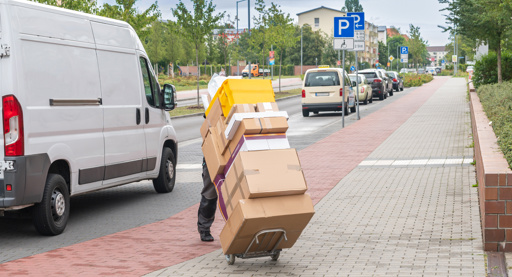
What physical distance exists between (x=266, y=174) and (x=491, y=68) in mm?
25873

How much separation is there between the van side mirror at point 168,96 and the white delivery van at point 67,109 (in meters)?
0.02

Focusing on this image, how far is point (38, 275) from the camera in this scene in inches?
254

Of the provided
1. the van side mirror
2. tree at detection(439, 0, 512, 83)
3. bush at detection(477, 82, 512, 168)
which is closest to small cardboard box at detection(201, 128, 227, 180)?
bush at detection(477, 82, 512, 168)

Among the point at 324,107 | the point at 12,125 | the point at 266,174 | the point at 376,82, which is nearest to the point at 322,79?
the point at 324,107

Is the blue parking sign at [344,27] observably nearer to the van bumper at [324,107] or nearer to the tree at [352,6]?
the van bumper at [324,107]

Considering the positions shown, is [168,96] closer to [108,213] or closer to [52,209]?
[108,213]

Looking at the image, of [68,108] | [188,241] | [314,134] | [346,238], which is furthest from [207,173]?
[314,134]

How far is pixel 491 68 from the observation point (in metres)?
30.2

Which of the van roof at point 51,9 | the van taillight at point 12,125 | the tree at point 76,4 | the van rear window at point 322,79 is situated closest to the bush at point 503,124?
the van taillight at point 12,125

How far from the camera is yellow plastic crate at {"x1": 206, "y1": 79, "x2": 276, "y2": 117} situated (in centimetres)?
643

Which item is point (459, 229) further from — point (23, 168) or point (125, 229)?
point (23, 168)

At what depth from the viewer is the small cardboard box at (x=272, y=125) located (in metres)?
6.20

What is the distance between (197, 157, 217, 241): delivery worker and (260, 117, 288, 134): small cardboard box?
116cm

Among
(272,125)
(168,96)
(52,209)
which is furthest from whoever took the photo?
(168,96)
